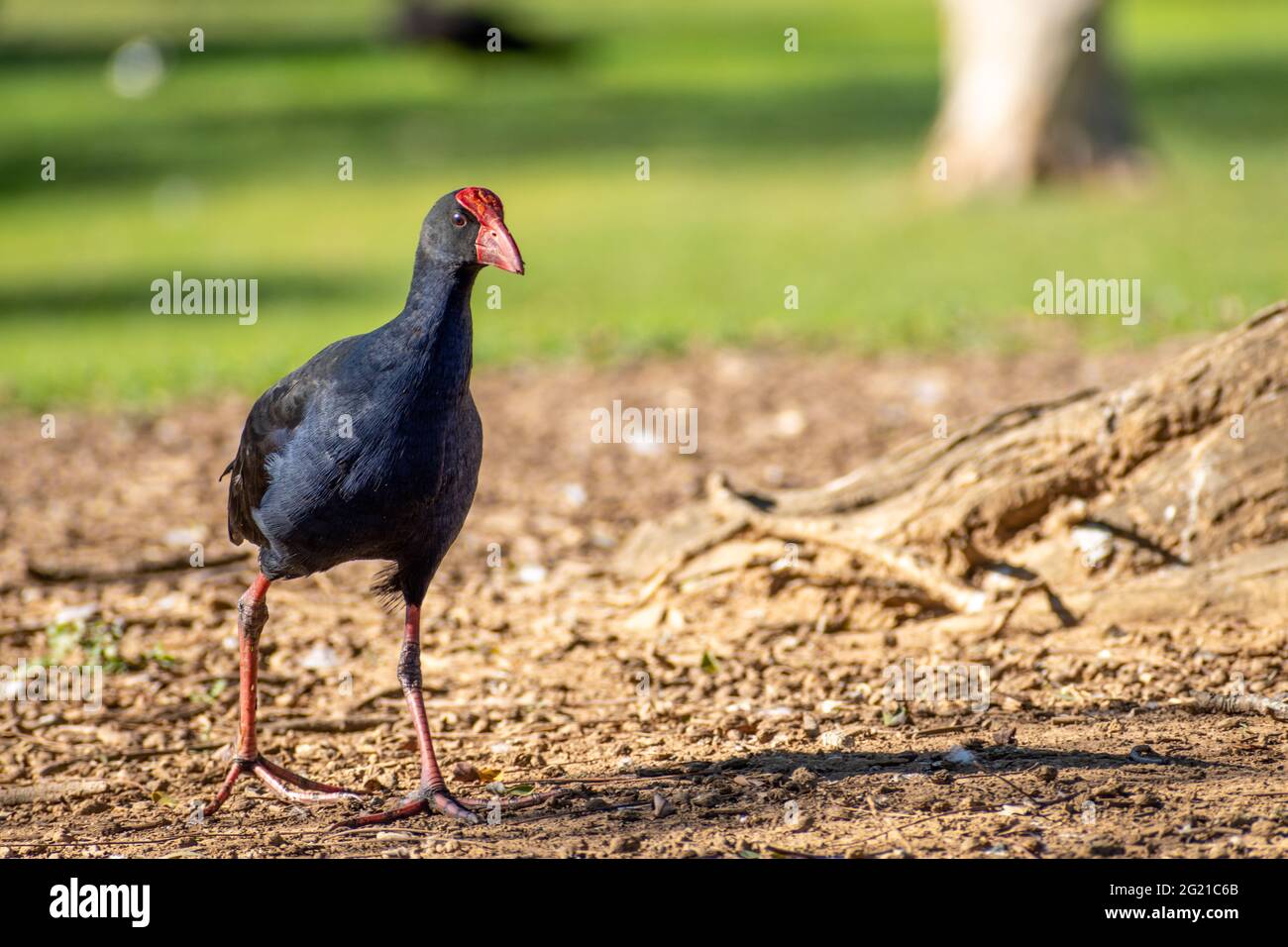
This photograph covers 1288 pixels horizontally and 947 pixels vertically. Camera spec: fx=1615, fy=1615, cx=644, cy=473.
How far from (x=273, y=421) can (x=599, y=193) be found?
15.6 m

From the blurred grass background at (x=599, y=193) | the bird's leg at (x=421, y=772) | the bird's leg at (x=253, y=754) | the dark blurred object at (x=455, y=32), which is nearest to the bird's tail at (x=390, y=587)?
the bird's leg at (x=421, y=772)

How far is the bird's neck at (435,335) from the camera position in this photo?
15.2 ft

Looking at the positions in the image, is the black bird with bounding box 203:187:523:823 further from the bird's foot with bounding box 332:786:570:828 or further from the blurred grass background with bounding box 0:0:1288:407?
the blurred grass background with bounding box 0:0:1288:407

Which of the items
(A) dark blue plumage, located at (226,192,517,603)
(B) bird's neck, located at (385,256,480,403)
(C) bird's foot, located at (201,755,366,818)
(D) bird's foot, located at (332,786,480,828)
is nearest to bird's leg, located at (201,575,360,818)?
(C) bird's foot, located at (201,755,366,818)

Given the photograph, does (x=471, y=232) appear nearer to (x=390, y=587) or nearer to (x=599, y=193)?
(x=390, y=587)

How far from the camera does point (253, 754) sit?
5.18 meters

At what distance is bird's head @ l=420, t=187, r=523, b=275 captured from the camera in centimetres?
457

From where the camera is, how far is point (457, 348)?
4.67 m

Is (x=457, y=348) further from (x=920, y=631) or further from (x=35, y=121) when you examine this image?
(x=35, y=121)

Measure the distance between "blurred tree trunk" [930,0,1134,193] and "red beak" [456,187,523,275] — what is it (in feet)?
44.1

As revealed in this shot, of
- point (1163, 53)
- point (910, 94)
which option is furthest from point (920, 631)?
point (1163, 53)

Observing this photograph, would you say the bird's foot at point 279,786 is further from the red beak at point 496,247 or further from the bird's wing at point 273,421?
the red beak at point 496,247

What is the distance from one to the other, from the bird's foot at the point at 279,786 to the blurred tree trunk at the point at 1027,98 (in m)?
13.9

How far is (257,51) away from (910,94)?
12.9 meters
